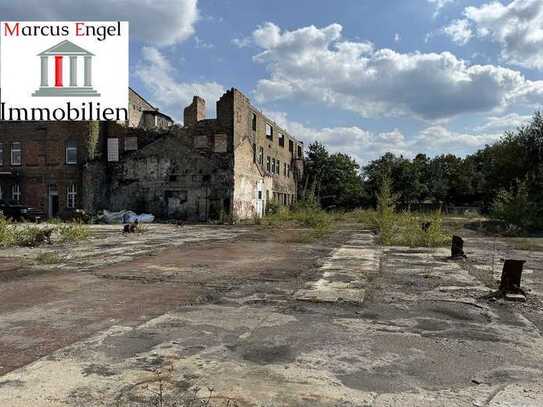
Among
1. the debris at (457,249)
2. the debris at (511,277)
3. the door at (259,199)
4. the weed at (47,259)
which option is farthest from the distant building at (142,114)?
the debris at (511,277)

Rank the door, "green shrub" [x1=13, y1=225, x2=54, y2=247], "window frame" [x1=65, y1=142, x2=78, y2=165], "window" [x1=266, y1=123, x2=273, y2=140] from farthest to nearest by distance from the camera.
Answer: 1. "window" [x1=266, y1=123, x2=273, y2=140]
2. the door
3. "window frame" [x1=65, y1=142, x2=78, y2=165]
4. "green shrub" [x1=13, y1=225, x2=54, y2=247]

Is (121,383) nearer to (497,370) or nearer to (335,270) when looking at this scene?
(497,370)

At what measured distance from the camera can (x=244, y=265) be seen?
33.3 ft

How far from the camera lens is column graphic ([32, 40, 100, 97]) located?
2464 centimetres

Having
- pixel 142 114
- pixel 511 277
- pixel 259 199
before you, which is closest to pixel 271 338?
pixel 511 277

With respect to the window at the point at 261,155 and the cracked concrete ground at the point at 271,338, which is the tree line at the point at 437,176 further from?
the cracked concrete ground at the point at 271,338

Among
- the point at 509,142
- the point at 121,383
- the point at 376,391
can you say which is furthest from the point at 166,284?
the point at 509,142

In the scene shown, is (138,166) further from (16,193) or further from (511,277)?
(511,277)

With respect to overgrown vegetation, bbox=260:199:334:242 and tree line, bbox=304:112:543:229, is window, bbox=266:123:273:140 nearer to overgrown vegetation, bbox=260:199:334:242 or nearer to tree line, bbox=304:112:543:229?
tree line, bbox=304:112:543:229

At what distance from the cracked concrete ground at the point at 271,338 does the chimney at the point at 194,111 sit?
2728cm

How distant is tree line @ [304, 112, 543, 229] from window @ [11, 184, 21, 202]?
21.6 metres

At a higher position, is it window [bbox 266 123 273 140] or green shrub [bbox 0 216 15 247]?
window [bbox 266 123 273 140]

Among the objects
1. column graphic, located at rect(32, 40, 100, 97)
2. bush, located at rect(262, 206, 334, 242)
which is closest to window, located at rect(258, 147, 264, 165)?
bush, located at rect(262, 206, 334, 242)

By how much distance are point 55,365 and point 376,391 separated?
2.65 metres
